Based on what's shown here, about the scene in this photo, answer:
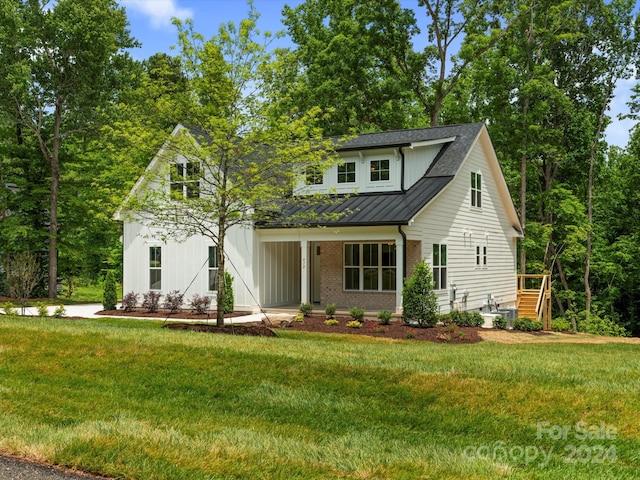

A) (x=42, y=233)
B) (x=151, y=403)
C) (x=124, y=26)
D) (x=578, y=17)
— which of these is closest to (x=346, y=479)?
(x=151, y=403)

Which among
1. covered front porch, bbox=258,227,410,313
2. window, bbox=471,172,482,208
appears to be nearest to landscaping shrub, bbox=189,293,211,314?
covered front porch, bbox=258,227,410,313

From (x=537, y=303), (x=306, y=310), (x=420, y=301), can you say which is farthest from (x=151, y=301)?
(x=537, y=303)

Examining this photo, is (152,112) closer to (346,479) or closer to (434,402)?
(434,402)

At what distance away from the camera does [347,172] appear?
22.5 metres

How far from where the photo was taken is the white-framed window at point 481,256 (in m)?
25.0

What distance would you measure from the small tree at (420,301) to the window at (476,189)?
7.33m

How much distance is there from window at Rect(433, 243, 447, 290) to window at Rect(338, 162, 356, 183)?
3783 millimetres

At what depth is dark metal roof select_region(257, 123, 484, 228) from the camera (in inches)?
763

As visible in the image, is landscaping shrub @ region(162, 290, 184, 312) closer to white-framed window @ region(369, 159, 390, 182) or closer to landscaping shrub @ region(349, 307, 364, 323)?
landscaping shrub @ region(349, 307, 364, 323)

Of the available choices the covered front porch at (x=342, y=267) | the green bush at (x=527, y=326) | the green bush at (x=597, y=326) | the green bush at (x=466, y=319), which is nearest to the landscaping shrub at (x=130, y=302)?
the covered front porch at (x=342, y=267)

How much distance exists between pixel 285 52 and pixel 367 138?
30.9ft

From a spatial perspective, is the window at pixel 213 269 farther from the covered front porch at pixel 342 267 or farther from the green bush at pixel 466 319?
the green bush at pixel 466 319

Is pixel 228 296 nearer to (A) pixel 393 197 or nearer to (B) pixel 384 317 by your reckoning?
(B) pixel 384 317

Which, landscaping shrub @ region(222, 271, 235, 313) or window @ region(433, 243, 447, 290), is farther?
window @ region(433, 243, 447, 290)
